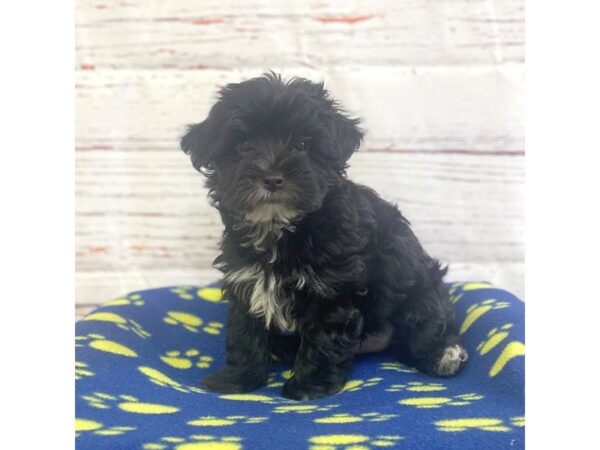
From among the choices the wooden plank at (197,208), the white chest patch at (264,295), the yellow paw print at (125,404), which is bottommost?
the yellow paw print at (125,404)

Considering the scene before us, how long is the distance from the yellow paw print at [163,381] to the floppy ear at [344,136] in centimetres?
112

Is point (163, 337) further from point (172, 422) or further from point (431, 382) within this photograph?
point (431, 382)

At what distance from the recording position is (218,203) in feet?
9.16

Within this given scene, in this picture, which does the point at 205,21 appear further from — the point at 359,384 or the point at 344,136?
the point at 359,384

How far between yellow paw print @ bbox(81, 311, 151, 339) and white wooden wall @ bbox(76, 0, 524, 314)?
802 mm

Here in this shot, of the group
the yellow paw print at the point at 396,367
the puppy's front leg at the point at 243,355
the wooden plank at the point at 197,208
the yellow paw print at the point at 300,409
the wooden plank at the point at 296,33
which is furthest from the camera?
the wooden plank at the point at 197,208

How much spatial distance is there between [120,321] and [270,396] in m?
0.96

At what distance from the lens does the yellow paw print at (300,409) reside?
2475 millimetres

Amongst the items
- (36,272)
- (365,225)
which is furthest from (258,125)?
(36,272)

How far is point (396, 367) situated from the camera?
312 cm

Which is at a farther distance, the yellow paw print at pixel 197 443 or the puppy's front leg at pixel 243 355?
the puppy's front leg at pixel 243 355

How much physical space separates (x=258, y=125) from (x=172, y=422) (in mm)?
1146

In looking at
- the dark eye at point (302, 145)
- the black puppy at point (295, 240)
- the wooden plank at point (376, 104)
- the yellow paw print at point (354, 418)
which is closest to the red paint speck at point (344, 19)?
the wooden plank at point (376, 104)

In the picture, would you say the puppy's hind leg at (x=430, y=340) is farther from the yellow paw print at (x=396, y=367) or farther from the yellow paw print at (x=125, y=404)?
the yellow paw print at (x=125, y=404)
